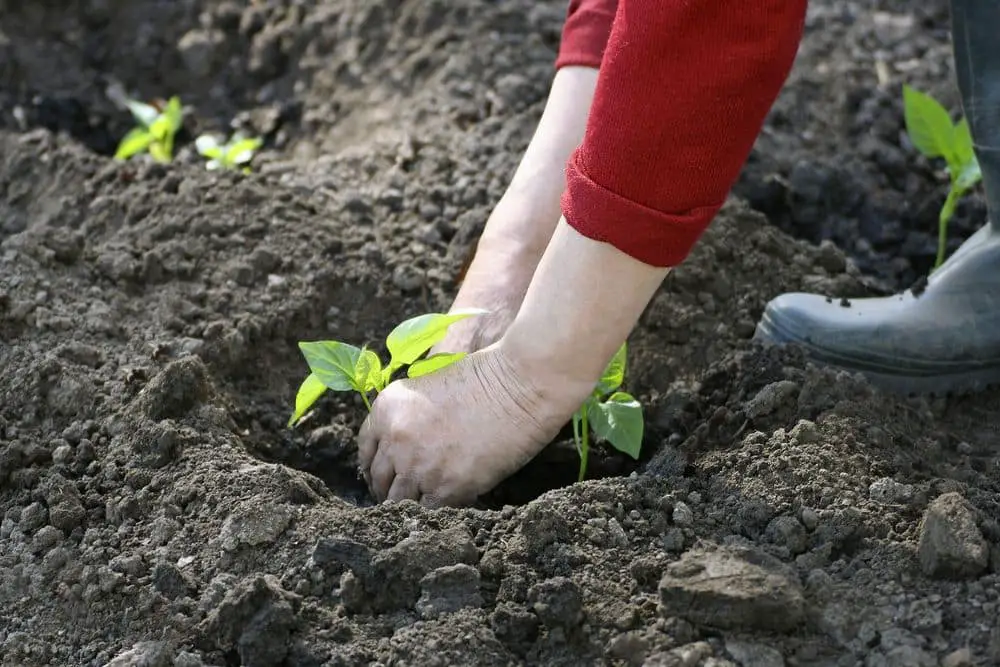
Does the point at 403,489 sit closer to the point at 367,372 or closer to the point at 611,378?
the point at 367,372

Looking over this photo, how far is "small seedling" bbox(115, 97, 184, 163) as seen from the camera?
320cm

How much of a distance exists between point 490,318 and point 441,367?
0.23m

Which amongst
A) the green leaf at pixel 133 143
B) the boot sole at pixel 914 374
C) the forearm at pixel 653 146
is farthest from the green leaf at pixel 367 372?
the green leaf at pixel 133 143

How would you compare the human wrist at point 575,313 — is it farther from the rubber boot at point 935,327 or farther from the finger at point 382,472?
the rubber boot at point 935,327

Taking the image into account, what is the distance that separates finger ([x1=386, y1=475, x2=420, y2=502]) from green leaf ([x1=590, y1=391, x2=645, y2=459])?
1.07ft

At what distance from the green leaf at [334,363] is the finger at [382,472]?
136 millimetres

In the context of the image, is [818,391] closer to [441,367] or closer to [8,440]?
[441,367]

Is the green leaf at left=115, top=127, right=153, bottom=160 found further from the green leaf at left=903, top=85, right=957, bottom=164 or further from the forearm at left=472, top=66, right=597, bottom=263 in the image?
the green leaf at left=903, top=85, right=957, bottom=164

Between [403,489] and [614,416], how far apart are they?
0.39 metres

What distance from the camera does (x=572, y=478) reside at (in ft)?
7.78

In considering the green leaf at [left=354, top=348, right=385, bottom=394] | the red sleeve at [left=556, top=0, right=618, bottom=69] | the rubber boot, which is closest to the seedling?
the rubber boot

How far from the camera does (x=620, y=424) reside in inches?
83.1

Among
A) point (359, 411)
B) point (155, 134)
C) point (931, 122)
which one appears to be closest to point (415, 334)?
point (359, 411)

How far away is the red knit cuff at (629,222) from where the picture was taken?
5.90ft
